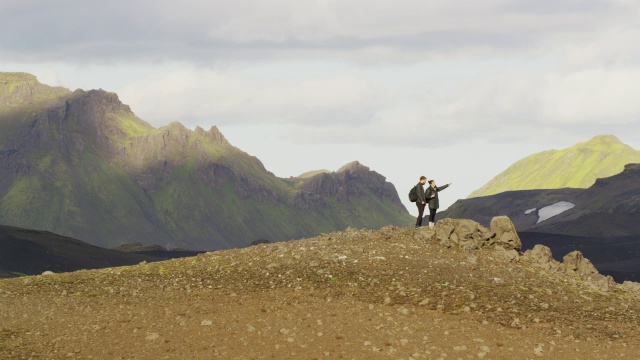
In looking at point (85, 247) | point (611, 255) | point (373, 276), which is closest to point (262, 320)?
point (373, 276)

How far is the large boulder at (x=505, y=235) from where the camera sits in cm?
3950

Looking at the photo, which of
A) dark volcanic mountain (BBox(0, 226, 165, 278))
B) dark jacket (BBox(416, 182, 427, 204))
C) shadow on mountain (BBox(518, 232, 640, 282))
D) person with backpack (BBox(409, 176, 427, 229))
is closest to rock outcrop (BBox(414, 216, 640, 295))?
person with backpack (BBox(409, 176, 427, 229))

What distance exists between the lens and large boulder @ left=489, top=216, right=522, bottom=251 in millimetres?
39500

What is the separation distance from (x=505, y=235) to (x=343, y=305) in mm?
12225

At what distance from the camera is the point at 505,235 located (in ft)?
130

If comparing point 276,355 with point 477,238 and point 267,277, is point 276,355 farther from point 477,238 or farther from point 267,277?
point 477,238

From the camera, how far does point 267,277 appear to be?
33.9m

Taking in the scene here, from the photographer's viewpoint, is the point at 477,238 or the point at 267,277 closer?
the point at 267,277

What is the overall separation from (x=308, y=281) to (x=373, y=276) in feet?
8.29

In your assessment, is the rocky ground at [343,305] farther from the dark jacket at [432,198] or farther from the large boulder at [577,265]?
the dark jacket at [432,198]

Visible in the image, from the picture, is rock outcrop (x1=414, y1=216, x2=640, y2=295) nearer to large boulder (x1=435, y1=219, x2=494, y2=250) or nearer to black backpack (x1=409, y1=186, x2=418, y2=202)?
large boulder (x1=435, y1=219, x2=494, y2=250)

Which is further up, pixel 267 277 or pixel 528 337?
pixel 267 277

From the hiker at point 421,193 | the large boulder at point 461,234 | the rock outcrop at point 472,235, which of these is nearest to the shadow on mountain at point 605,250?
the rock outcrop at point 472,235

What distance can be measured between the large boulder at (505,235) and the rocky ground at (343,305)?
3.2 inches
